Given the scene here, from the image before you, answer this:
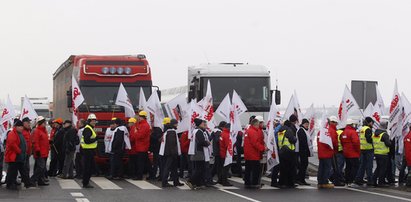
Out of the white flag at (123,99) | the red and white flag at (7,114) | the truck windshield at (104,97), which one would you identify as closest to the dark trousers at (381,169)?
the white flag at (123,99)

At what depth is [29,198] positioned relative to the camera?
54.0 feet

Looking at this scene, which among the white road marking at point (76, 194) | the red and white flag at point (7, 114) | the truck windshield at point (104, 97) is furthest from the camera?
the truck windshield at point (104, 97)

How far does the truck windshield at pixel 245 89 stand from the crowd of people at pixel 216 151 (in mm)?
3560

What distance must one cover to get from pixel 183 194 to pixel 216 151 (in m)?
2.94

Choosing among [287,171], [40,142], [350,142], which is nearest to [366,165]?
[350,142]

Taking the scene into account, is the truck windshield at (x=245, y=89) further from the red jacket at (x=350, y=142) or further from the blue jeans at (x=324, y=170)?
the blue jeans at (x=324, y=170)

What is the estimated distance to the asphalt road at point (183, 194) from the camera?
16.5m

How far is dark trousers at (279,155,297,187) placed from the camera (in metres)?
19.6

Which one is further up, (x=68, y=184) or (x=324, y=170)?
(x=324, y=170)

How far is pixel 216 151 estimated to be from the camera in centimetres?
2044

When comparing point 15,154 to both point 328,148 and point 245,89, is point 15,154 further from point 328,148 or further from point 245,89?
point 245,89

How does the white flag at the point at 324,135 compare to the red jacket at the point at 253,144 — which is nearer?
the red jacket at the point at 253,144

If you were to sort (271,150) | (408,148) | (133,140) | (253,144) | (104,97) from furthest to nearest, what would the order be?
(104,97)
(133,140)
(271,150)
(253,144)
(408,148)

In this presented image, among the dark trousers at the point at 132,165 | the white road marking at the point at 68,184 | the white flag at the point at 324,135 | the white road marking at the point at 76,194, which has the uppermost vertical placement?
the white flag at the point at 324,135
